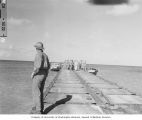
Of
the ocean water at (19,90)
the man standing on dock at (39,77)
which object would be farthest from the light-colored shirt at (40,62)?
the ocean water at (19,90)

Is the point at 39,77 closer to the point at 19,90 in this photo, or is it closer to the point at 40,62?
the point at 40,62

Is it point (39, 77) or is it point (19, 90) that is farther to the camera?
point (19, 90)

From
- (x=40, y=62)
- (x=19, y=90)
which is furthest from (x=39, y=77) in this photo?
(x=19, y=90)

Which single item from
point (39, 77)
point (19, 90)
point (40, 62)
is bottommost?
point (19, 90)

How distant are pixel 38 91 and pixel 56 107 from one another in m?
1.12

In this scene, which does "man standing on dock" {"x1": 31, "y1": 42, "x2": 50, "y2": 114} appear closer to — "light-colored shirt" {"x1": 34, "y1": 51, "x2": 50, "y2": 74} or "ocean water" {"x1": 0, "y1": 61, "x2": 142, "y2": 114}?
"light-colored shirt" {"x1": 34, "y1": 51, "x2": 50, "y2": 74}

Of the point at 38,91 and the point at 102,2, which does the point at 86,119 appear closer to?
the point at 38,91

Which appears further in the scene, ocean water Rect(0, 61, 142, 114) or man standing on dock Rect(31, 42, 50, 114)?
ocean water Rect(0, 61, 142, 114)

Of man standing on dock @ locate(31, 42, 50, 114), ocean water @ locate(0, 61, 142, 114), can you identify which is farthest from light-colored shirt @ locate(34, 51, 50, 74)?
ocean water @ locate(0, 61, 142, 114)

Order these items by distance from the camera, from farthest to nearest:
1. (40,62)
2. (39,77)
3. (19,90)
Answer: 1. (19,90)
2. (39,77)
3. (40,62)

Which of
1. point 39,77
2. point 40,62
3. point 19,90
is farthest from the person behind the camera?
point 19,90

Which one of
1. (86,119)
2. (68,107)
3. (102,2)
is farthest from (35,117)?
(102,2)

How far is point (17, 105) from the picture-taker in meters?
13.5

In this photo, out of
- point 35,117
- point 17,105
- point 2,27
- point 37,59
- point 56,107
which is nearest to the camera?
point 35,117
